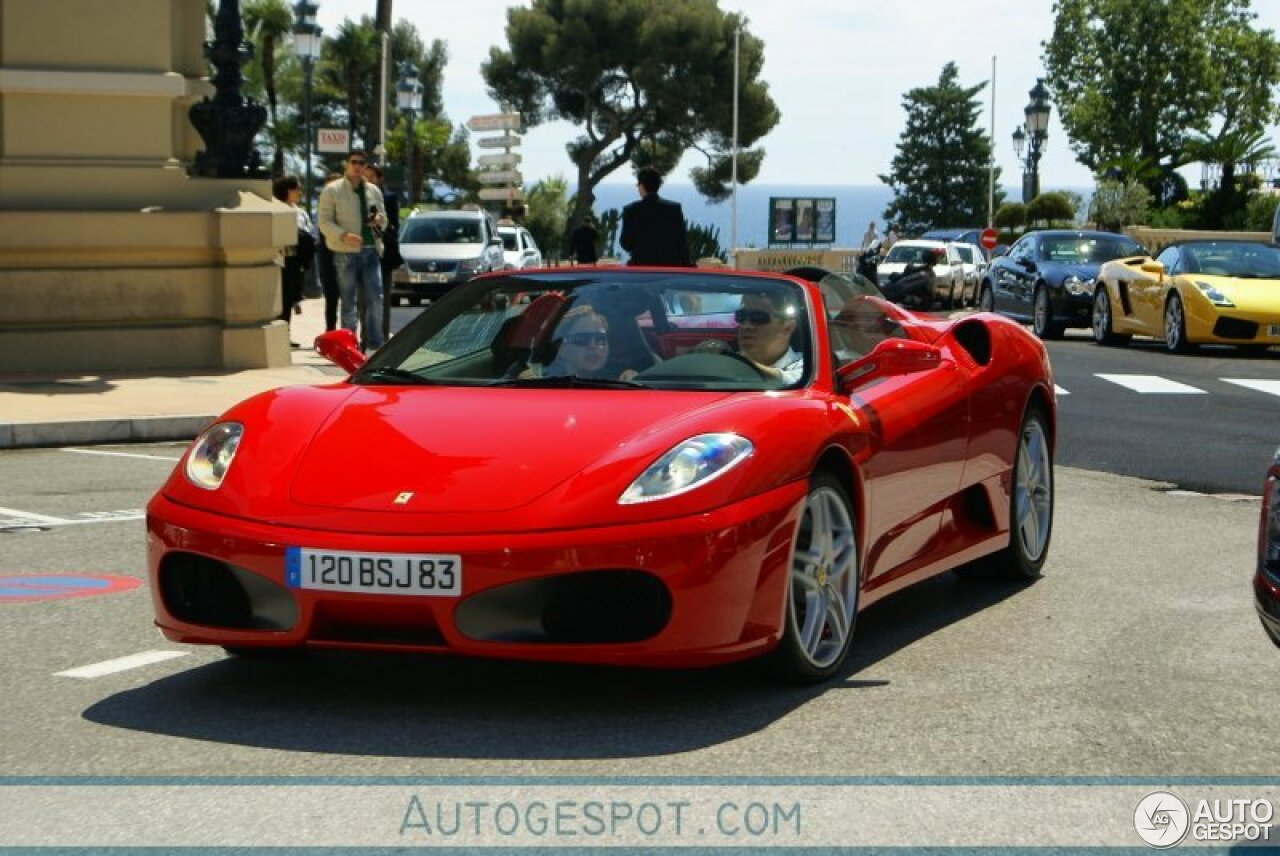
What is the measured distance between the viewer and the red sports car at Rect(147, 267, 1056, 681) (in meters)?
5.89

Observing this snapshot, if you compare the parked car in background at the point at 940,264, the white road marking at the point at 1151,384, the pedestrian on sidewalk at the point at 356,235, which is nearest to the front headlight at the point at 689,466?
the white road marking at the point at 1151,384

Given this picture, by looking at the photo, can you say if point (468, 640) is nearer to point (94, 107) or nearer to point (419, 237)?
point (94, 107)

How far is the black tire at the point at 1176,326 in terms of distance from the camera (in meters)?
24.8

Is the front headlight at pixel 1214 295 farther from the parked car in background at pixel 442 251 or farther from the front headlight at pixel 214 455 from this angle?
the front headlight at pixel 214 455

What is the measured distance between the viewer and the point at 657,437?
6203 millimetres

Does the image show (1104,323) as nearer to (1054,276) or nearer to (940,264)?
(1054,276)

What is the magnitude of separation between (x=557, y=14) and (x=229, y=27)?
65680 mm

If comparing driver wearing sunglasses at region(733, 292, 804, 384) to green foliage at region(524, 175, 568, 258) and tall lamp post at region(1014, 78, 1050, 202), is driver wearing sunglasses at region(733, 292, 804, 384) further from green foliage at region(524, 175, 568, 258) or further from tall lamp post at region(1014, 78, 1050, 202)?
green foliage at region(524, 175, 568, 258)

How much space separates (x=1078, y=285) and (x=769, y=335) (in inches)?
885

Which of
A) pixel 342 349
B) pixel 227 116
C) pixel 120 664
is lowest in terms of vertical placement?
pixel 120 664

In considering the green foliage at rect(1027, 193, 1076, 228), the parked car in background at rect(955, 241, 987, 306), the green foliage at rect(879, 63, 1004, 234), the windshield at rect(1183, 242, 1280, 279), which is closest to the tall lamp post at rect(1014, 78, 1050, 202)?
the parked car in background at rect(955, 241, 987, 306)

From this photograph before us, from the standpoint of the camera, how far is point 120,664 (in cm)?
681

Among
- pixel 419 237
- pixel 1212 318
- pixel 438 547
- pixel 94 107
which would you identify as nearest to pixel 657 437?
pixel 438 547

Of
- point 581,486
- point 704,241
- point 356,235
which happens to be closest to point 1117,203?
point 704,241
